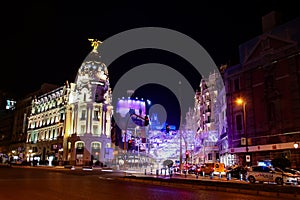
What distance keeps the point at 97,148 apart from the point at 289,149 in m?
53.5

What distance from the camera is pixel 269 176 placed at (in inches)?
1038

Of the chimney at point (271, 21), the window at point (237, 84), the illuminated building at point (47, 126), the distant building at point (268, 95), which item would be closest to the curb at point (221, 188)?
the distant building at point (268, 95)

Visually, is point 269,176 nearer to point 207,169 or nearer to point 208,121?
point 207,169

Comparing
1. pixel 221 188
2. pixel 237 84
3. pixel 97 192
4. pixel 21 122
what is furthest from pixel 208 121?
pixel 21 122

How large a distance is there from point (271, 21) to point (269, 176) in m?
26.7

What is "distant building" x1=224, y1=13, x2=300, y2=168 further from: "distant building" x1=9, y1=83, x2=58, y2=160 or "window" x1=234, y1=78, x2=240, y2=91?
"distant building" x1=9, y1=83, x2=58, y2=160

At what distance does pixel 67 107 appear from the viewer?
8425 cm

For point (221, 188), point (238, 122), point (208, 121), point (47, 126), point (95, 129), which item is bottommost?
point (221, 188)

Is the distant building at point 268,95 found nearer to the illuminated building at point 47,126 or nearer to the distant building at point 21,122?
the illuminated building at point 47,126

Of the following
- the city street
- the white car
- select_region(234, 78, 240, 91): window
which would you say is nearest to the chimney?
select_region(234, 78, 240, 91): window

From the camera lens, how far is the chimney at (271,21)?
4357cm

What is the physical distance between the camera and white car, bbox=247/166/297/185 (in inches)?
975

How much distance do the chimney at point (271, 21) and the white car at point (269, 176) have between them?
23960 millimetres

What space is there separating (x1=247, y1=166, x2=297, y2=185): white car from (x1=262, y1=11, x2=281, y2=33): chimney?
2396 cm
